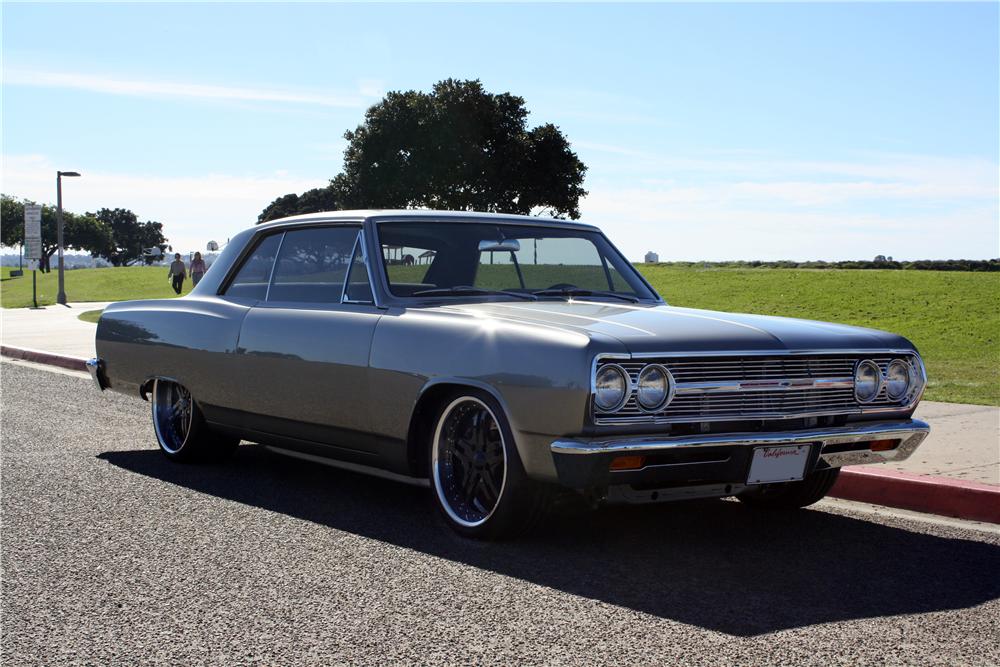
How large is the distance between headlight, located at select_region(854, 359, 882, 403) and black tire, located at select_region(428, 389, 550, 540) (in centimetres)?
155

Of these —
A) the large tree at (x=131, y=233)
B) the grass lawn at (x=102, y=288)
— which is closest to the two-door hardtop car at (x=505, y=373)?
the grass lawn at (x=102, y=288)

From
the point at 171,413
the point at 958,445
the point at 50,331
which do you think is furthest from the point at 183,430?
the point at 50,331

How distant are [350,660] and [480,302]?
8.81 feet

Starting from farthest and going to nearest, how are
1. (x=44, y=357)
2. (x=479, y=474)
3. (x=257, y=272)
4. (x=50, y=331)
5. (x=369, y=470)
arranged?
1. (x=50, y=331)
2. (x=44, y=357)
3. (x=257, y=272)
4. (x=369, y=470)
5. (x=479, y=474)

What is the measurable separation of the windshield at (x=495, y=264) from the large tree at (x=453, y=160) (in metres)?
45.6

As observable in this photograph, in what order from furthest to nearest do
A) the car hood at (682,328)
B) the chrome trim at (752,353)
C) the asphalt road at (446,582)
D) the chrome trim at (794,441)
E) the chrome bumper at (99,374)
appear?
1. the chrome bumper at (99,374)
2. the car hood at (682,328)
3. the chrome trim at (752,353)
4. the chrome trim at (794,441)
5. the asphalt road at (446,582)

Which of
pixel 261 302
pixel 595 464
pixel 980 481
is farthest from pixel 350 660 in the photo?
pixel 980 481

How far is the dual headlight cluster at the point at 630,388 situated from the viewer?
4.65m

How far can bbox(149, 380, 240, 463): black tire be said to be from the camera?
7.19 meters

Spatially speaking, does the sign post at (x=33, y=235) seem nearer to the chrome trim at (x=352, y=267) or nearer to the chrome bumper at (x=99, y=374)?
the chrome bumper at (x=99, y=374)

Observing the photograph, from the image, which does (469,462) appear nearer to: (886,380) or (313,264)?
(313,264)

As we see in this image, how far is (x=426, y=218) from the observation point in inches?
249

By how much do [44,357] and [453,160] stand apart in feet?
126

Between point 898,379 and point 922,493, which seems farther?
point 922,493
